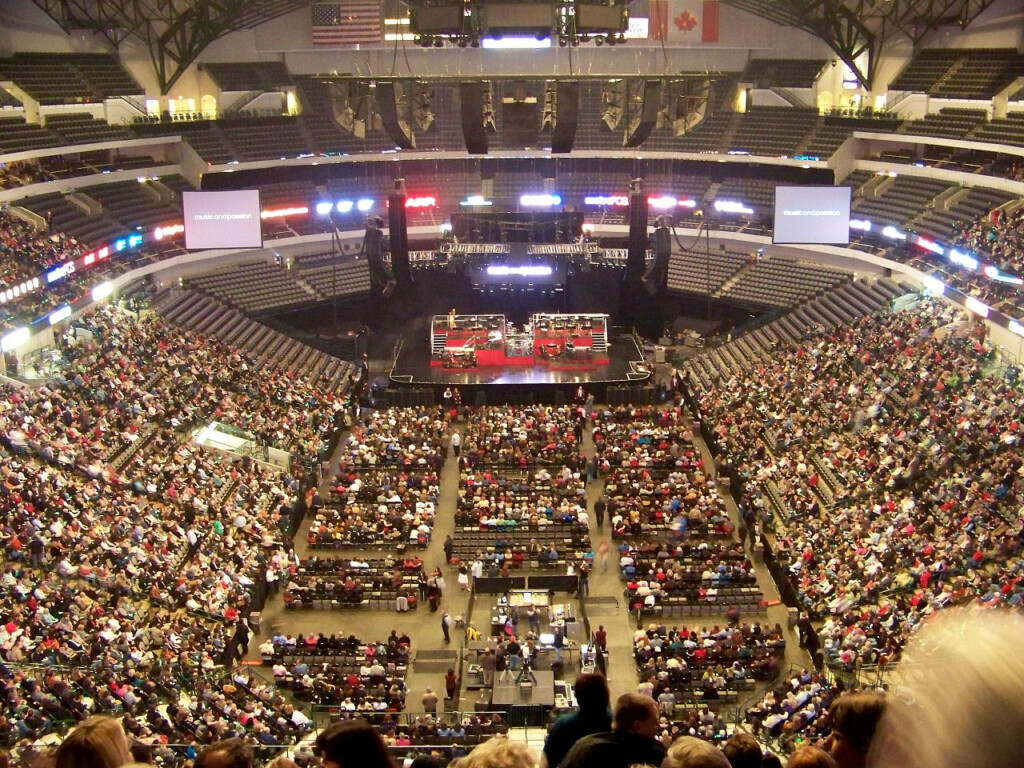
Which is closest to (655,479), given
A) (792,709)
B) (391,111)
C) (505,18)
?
(792,709)

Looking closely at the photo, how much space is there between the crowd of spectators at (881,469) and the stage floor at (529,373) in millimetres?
3560

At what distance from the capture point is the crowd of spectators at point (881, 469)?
1898 centimetres

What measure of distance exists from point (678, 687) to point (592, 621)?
3.30 metres

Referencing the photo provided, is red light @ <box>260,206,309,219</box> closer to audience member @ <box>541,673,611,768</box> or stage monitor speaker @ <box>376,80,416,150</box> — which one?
stage monitor speaker @ <box>376,80,416,150</box>

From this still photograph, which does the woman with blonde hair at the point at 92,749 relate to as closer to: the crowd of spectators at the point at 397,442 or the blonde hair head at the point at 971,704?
the blonde hair head at the point at 971,704

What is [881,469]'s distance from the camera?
24531mm

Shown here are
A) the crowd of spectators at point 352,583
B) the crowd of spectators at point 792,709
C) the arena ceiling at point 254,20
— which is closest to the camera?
the crowd of spectators at point 792,709

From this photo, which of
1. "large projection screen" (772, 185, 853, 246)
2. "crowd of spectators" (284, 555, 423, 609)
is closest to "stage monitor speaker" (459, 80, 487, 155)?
"crowd of spectators" (284, 555, 423, 609)

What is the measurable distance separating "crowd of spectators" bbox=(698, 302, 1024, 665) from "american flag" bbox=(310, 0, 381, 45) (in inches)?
911

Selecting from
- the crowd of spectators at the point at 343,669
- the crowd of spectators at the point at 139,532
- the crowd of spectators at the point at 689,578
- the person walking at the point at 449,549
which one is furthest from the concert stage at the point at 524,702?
the person walking at the point at 449,549

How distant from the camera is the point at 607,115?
22.3 metres

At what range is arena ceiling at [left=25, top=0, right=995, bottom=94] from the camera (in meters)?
39.8

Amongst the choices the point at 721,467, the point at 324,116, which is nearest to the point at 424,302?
the point at 324,116

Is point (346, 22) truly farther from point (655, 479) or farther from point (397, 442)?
point (655, 479)
